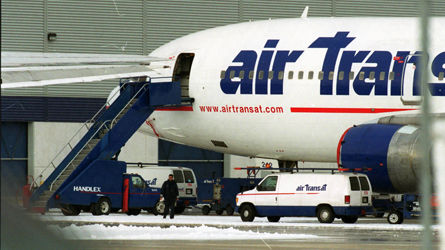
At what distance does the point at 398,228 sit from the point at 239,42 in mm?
9682

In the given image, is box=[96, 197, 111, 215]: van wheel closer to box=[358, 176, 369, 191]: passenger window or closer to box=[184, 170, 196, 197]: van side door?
box=[184, 170, 196, 197]: van side door

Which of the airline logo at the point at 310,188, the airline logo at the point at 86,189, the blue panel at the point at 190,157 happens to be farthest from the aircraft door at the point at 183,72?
the blue panel at the point at 190,157

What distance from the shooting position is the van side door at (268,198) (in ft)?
93.4

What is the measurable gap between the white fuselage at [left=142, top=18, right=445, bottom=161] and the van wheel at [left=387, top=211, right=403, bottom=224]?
10.4 feet

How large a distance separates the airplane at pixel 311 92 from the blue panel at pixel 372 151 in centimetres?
3

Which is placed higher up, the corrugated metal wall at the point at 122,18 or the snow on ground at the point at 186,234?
the corrugated metal wall at the point at 122,18

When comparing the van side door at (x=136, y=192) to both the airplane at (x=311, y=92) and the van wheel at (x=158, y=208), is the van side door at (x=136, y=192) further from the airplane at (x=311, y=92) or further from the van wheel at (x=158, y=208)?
the airplane at (x=311, y=92)

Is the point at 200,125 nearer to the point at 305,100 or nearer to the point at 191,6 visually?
the point at 305,100

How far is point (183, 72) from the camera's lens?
33.1 meters

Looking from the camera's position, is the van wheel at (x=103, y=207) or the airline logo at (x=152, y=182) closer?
the van wheel at (x=103, y=207)

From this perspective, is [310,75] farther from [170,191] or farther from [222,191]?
[222,191]

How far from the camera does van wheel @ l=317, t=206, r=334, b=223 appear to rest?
27703mm

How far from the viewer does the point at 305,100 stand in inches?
1181

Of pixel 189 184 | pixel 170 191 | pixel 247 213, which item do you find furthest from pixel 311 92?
pixel 189 184
